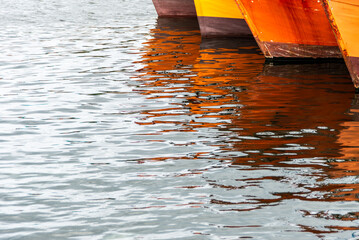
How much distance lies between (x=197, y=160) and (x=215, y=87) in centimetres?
574

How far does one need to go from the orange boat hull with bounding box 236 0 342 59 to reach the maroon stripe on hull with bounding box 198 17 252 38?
5.43 metres

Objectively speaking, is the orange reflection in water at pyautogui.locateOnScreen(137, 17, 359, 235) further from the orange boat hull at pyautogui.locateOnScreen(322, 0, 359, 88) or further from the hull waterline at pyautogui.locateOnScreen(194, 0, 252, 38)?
the hull waterline at pyautogui.locateOnScreen(194, 0, 252, 38)

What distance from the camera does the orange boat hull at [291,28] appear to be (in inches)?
674

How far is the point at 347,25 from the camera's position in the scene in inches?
537

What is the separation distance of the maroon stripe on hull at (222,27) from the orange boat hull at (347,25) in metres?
9.70

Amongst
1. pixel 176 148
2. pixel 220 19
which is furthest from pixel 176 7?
pixel 176 148

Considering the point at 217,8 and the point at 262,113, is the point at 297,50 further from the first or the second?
the point at 262,113

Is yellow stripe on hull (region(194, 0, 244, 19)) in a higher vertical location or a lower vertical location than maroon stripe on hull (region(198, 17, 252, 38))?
higher

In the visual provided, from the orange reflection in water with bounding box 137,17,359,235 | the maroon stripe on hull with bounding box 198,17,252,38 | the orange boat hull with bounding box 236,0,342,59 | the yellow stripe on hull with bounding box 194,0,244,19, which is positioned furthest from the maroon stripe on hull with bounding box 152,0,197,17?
the orange boat hull with bounding box 236,0,342,59

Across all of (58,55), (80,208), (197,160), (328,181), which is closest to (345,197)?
(328,181)

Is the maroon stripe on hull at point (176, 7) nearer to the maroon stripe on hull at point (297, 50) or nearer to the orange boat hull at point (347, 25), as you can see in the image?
the maroon stripe on hull at point (297, 50)

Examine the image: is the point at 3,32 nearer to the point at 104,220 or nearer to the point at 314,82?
the point at 314,82

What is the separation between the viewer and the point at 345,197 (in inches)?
306

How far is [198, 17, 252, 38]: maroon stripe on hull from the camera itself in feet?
76.7
